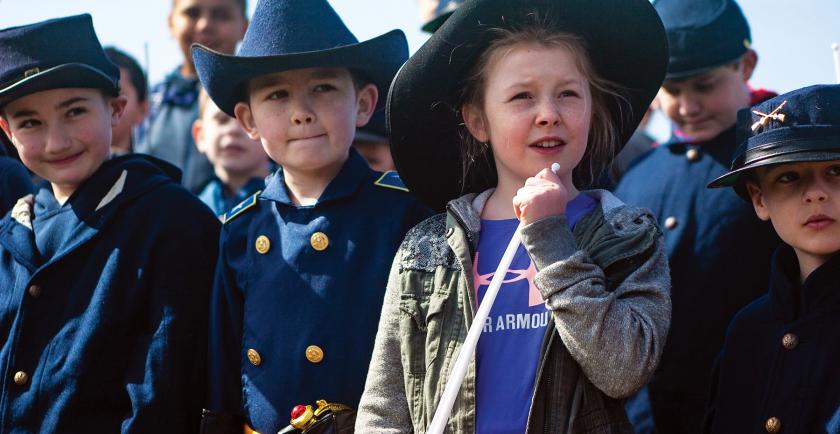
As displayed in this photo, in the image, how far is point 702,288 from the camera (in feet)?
15.9

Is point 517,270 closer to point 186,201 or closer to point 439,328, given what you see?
point 439,328

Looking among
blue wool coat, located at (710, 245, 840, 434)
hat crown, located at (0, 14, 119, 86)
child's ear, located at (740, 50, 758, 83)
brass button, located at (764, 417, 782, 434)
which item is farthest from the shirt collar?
child's ear, located at (740, 50, 758, 83)

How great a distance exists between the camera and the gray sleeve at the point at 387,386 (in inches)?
144

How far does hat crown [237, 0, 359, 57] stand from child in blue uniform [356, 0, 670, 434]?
26.7 inches

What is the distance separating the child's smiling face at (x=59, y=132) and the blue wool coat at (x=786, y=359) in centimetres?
260

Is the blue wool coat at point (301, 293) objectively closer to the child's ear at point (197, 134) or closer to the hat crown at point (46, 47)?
the hat crown at point (46, 47)

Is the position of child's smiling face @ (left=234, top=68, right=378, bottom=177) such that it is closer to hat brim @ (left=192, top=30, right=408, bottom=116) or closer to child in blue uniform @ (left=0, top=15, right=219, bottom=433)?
hat brim @ (left=192, top=30, right=408, bottom=116)

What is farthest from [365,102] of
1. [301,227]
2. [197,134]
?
[197,134]

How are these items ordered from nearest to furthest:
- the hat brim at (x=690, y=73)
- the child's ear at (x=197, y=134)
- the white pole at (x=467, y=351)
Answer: the white pole at (x=467, y=351), the hat brim at (x=690, y=73), the child's ear at (x=197, y=134)

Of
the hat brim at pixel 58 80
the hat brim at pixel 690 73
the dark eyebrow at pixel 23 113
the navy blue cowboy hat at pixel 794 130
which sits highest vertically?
the hat brim at pixel 690 73

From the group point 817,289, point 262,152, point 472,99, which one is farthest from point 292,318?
point 262,152

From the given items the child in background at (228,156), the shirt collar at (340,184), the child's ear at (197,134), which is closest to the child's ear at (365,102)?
the shirt collar at (340,184)

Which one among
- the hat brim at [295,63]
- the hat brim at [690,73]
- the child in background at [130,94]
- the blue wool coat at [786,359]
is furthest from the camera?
the child in background at [130,94]

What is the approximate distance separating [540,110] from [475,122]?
0.40 metres
